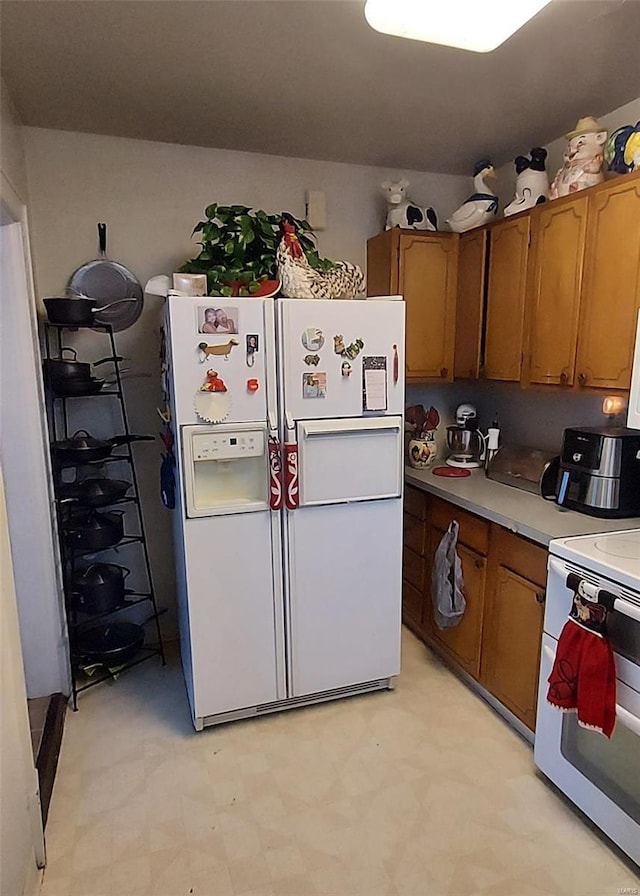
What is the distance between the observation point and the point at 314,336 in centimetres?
216

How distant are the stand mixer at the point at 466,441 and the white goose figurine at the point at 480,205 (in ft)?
3.22

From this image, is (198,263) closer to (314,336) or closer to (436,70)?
(314,336)

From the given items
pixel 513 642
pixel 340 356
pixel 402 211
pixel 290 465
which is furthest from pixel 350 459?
pixel 402 211

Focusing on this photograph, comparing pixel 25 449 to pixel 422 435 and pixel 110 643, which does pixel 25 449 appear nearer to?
pixel 110 643

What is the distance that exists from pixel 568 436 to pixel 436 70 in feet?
4.76

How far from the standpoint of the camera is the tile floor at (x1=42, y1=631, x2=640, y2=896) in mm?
1643

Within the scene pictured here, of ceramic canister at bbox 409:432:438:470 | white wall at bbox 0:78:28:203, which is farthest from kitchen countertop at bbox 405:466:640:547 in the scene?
white wall at bbox 0:78:28:203

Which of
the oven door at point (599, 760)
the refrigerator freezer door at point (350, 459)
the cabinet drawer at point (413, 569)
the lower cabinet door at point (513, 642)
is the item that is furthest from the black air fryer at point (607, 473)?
the cabinet drawer at point (413, 569)

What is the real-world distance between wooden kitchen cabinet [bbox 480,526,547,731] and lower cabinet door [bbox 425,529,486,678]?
0.14ft

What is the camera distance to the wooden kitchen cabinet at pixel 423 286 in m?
2.82

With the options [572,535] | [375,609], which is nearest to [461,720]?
[375,609]

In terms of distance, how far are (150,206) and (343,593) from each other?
1.98 metres

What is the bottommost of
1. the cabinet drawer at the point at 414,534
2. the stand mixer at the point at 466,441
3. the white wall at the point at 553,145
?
the cabinet drawer at the point at 414,534

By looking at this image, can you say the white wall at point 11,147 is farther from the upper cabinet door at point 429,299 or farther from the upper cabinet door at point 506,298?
the upper cabinet door at point 506,298
